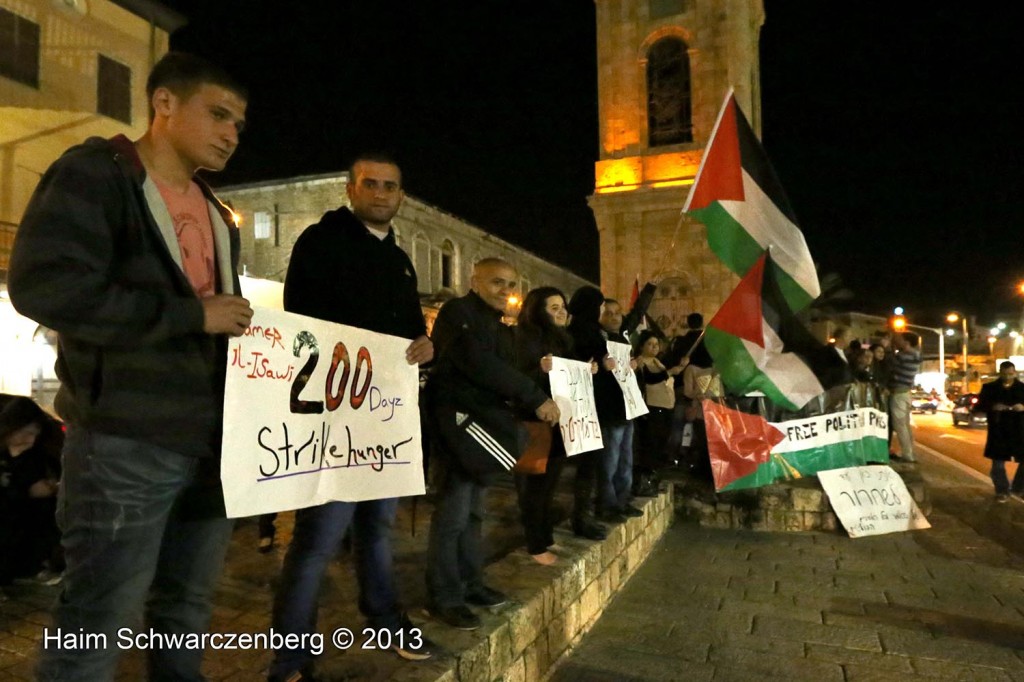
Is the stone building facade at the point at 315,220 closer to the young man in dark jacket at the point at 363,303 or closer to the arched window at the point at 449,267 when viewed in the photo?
the arched window at the point at 449,267

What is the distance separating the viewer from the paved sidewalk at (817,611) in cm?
368

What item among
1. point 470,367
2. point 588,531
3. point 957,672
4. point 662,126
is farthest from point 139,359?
point 662,126

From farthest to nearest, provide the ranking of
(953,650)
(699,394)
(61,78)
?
1. (61,78)
2. (699,394)
3. (953,650)

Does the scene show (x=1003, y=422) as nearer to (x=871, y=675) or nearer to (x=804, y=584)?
(x=804, y=584)

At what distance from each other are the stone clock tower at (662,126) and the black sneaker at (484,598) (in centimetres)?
2026

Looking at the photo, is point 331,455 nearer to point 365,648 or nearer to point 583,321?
point 365,648

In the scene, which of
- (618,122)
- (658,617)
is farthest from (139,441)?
(618,122)

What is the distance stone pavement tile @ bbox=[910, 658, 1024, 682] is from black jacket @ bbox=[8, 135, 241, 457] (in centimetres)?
401

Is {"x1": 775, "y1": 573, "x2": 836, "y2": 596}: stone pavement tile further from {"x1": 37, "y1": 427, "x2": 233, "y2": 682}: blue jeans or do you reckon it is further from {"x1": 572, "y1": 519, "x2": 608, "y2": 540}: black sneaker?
{"x1": 37, "y1": 427, "x2": 233, "y2": 682}: blue jeans

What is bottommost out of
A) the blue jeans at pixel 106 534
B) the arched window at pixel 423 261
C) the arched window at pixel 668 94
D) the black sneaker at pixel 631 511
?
the black sneaker at pixel 631 511

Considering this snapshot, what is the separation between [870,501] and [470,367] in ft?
18.5

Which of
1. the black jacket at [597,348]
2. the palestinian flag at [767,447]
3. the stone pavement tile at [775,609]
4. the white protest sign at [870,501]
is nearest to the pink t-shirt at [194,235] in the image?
the black jacket at [597,348]

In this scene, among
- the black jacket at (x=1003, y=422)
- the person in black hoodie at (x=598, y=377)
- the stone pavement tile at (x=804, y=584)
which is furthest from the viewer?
the black jacket at (x=1003, y=422)

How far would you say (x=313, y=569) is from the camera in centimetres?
243
